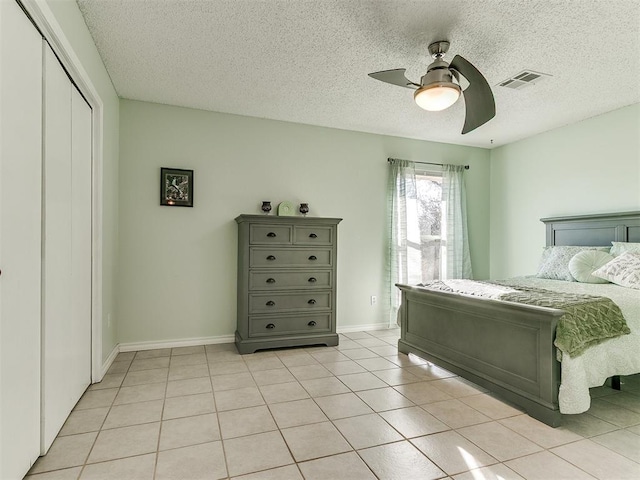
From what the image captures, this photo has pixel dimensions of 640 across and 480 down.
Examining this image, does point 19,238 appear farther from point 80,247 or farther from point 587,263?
point 587,263

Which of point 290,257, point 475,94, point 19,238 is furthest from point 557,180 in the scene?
point 19,238

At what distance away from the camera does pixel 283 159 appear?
4.24 m

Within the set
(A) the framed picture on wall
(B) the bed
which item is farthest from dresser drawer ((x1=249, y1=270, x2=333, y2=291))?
(A) the framed picture on wall

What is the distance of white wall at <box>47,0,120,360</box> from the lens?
2352 mm

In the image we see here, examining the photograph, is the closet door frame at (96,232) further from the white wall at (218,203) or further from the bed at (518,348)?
the bed at (518,348)

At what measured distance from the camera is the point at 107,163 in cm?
311

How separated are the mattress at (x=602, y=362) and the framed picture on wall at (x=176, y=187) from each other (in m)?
3.54

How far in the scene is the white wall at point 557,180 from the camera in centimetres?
371

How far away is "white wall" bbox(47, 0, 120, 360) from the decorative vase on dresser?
1173 millimetres

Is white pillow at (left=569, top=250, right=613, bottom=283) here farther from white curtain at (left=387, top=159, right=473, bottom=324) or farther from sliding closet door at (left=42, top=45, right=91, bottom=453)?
sliding closet door at (left=42, top=45, right=91, bottom=453)

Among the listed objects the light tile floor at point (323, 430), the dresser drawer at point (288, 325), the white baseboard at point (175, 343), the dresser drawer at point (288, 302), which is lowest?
→ the light tile floor at point (323, 430)

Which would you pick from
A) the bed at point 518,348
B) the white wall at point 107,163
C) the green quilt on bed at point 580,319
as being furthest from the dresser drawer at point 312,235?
the green quilt on bed at point 580,319

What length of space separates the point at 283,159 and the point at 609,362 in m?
3.48

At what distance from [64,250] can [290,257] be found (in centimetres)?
205
